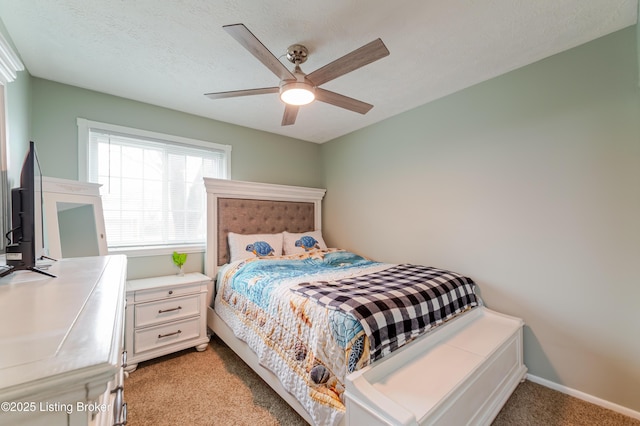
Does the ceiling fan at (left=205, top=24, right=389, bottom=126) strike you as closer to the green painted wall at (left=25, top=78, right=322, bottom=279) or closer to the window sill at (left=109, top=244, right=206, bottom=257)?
the green painted wall at (left=25, top=78, right=322, bottom=279)

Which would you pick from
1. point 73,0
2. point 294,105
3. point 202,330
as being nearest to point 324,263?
point 202,330

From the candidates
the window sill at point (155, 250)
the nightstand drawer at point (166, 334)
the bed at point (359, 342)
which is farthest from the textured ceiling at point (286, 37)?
the nightstand drawer at point (166, 334)

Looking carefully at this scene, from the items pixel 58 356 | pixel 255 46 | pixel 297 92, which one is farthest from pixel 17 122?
pixel 58 356

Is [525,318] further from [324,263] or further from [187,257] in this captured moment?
[187,257]

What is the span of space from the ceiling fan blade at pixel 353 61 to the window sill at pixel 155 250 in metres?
2.27

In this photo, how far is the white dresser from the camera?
1.46ft

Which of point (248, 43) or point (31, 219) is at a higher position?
point (248, 43)

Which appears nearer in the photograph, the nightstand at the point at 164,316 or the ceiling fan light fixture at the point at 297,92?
the ceiling fan light fixture at the point at 297,92

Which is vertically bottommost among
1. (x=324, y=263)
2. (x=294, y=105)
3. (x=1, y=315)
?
(x=324, y=263)

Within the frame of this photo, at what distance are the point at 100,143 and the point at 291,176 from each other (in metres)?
2.18

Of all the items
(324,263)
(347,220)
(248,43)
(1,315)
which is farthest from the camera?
(347,220)

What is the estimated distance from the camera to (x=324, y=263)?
117 inches

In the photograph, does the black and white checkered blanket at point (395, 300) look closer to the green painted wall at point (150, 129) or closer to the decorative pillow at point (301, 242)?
the decorative pillow at point (301, 242)

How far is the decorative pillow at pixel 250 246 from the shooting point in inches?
119
